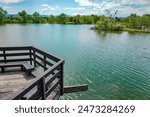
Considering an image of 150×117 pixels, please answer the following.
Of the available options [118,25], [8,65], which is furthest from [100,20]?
[8,65]

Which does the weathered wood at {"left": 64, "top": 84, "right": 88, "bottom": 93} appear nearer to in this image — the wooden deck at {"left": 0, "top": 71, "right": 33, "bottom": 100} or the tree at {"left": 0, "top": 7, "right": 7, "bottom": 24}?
the wooden deck at {"left": 0, "top": 71, "right": 33, "bottom": 100}

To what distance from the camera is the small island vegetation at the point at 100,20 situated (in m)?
58.8

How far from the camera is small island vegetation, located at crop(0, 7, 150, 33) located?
58.8 metres

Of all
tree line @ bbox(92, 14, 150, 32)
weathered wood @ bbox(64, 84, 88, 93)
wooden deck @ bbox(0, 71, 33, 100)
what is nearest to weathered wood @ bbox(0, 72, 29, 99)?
wooden deck @ bbox(0, 71, 33, 100)

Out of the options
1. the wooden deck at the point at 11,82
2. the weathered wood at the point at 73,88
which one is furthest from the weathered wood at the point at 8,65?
the weathered wood at the point at 73,88

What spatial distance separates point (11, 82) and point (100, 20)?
6533 centimetres

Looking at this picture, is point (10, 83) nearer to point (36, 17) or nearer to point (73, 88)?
point (73, 88)

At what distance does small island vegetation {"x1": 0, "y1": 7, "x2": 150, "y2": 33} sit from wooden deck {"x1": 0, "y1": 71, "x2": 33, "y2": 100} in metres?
53.1

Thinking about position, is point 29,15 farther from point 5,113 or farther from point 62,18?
point 5,113

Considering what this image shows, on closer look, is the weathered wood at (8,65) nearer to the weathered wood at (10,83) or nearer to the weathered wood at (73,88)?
the weathered wood at (10,83)

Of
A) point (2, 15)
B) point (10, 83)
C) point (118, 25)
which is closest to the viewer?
point (10, 83)

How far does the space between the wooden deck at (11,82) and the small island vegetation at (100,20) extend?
53.1 m

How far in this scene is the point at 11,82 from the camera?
511 cm

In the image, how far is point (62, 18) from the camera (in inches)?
4254
